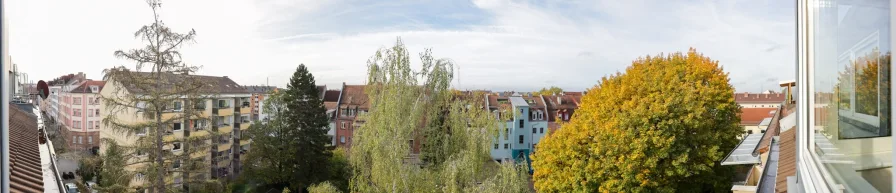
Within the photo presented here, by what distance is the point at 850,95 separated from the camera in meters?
0.67

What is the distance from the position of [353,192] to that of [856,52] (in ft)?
22.5

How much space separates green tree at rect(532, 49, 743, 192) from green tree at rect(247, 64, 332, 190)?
26.6ft

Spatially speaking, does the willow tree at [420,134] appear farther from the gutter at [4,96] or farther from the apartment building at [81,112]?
the apartment building at [81,112]

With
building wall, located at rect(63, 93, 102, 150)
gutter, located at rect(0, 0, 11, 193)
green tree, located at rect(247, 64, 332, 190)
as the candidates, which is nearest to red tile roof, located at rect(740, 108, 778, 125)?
green tree, located at rect(247, 64, 332, 190)

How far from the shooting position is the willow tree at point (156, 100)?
7.19m

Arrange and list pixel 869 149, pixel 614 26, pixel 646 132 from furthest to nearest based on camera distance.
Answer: pixel 614 26
pixel 646 132
pixel 869 149

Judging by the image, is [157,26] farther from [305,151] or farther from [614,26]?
[614,26]

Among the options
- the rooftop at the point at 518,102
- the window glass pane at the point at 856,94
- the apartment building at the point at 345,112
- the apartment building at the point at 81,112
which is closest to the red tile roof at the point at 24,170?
the window glass pane at the point at 856,94

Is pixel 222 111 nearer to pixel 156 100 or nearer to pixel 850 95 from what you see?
pixel 156 100

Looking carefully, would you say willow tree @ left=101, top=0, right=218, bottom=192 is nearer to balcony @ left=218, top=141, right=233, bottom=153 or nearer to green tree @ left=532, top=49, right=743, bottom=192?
green tree @ left=532, top=49, right=743, bottom=192

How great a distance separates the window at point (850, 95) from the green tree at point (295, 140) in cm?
1548

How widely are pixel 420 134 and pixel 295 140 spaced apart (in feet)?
31.5

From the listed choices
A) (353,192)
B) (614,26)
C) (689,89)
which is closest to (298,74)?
(614,26)

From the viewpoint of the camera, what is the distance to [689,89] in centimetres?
911
